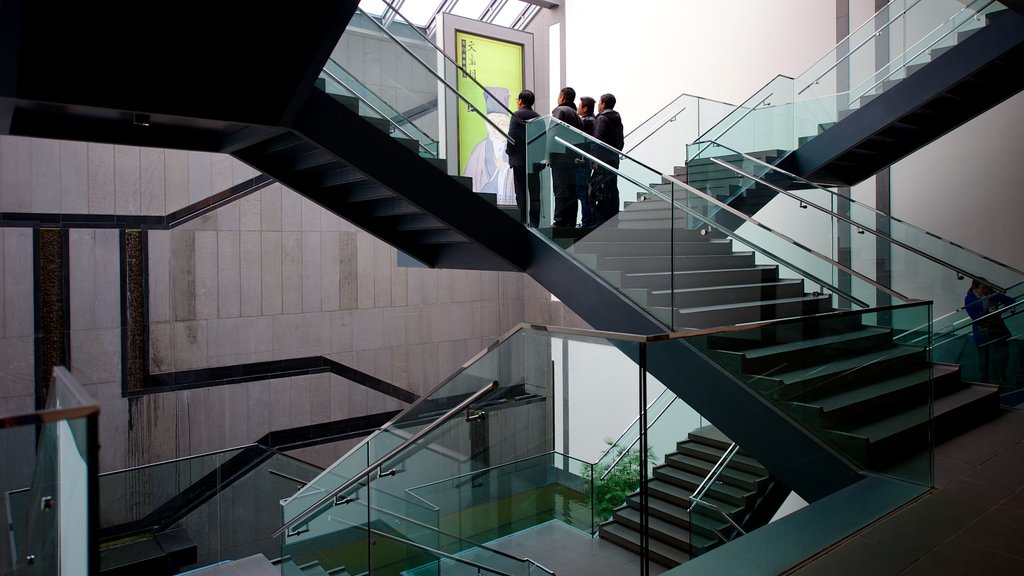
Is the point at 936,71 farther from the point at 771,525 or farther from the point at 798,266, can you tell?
the point at 771,525

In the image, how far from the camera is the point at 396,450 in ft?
14.3

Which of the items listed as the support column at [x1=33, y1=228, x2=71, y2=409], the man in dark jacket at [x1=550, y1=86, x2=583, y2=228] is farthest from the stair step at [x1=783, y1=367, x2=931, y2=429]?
the support column at [x1=33, y1=228, x2=71, y2=409]

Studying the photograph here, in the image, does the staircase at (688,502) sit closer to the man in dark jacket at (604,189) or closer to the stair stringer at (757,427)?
the stair stringer at (757,427)

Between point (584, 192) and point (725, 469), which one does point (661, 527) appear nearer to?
point (725, 469)

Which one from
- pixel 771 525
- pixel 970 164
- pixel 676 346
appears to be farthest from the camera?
pixel 970 164

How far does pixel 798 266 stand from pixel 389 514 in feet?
11.8

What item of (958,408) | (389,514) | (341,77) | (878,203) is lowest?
(389,514)

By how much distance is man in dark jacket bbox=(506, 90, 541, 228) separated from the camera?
680cm

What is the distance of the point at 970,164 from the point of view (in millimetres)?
8578

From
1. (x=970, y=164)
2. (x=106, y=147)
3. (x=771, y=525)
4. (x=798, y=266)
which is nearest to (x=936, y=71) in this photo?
(x=970, y=164)

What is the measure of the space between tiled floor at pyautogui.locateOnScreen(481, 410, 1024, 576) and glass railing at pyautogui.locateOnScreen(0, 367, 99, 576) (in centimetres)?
224

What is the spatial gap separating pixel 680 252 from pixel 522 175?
1.80 m

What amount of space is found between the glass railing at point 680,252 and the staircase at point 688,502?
1901 millimetres

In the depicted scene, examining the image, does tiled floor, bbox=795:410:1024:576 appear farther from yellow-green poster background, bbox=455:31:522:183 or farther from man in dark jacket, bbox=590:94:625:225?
yellow-green poster background, bbox=455:31:522:183
